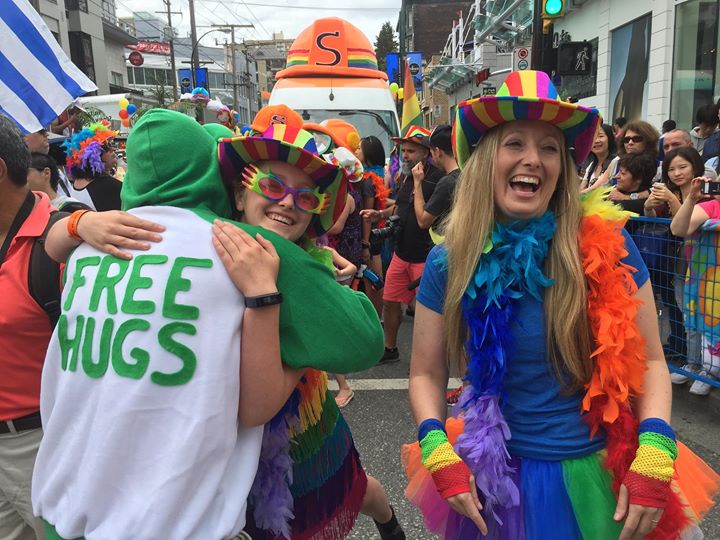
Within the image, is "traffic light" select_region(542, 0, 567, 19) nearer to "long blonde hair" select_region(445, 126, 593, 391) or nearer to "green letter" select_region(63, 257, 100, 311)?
"long blonde hair" select_region(445, 126, 593, 391)

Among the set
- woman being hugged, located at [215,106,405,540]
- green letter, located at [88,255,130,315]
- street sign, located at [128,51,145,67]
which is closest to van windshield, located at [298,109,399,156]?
woman being hugged, located at [215,106,405,540]

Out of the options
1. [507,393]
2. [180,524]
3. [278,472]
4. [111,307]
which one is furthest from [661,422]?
[111,307]

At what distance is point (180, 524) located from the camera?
3.72 ft

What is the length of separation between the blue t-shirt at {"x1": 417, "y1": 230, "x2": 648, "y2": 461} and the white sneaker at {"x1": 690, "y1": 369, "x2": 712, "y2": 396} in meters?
2.84

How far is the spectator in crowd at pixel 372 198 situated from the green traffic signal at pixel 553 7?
10.2 ft

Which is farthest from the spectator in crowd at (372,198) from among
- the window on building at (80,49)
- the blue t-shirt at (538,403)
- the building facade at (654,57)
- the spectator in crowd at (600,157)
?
the window on building at (80,49)

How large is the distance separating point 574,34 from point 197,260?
51.0 feet

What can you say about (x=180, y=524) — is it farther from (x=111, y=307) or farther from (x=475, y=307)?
(x=475, y=307)

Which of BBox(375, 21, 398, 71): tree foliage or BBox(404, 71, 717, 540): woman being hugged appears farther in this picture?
BBox(375, 21, 398, 71): tree foliage

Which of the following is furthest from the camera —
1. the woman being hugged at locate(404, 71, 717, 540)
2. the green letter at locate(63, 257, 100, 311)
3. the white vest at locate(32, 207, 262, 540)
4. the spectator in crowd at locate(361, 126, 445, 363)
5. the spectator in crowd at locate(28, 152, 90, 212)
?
the spectator in crowd at locate(361, 126, 445, 363)

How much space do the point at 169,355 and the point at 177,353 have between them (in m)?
0.02

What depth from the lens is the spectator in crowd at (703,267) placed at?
12.2 ft

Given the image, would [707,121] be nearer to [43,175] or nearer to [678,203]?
[678,203]

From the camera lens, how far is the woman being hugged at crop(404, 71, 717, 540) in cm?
150
